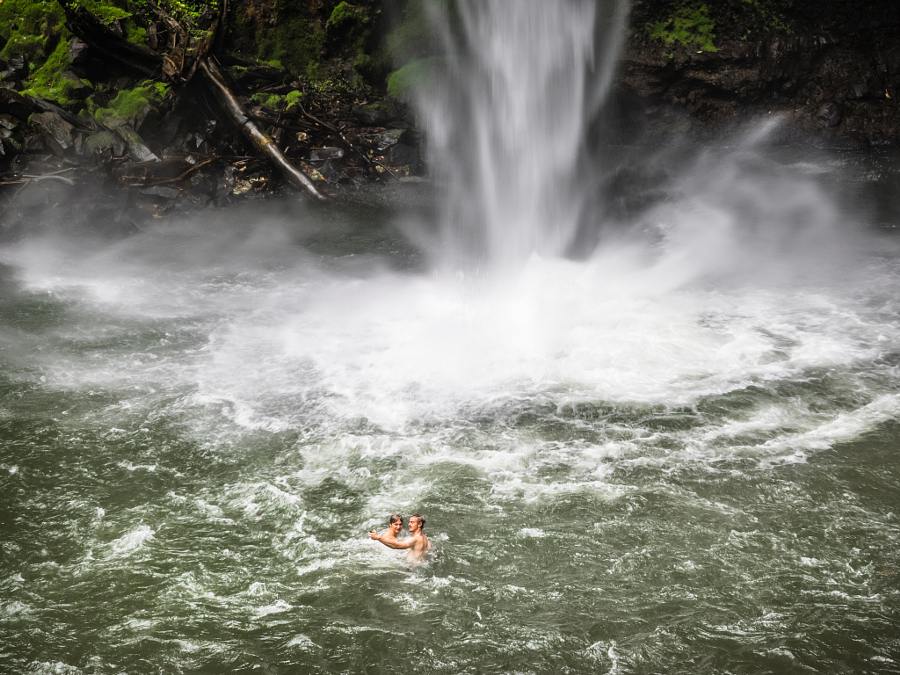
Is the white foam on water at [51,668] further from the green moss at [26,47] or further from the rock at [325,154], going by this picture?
the green moss at [26,47]

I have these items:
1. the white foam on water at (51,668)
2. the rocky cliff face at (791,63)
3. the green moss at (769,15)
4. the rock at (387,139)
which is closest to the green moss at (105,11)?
the rock at (387,139)

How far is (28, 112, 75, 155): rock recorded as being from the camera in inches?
671

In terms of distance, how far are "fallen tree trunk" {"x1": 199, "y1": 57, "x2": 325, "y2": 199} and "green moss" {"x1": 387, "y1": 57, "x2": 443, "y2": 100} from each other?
350cm

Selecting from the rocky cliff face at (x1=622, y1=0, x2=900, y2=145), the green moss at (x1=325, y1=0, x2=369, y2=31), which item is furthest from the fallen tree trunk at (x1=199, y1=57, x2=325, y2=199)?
the rocky cliff face at (x1=622, y1=0, x2=900, y2=145)

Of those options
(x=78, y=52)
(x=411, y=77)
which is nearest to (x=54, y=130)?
(x=78, y=52)

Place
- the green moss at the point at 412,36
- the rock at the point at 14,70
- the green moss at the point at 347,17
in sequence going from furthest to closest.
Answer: the green moss at the point at 347,17
the green moss at the point at 412,36
the rock at the point at 14,70

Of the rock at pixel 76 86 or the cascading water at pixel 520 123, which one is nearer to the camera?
the cascading water at pixel 520 123

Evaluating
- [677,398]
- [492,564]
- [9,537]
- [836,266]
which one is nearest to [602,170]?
[836,266]

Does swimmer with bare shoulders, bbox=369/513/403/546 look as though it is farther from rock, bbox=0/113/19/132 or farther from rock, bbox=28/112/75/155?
rock, bbox=0/113/19/132

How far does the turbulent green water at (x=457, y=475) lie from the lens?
5.54 m

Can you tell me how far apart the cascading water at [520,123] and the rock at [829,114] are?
5.21 m

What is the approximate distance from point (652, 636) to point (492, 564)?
1.43 metres

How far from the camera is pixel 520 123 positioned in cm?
1669

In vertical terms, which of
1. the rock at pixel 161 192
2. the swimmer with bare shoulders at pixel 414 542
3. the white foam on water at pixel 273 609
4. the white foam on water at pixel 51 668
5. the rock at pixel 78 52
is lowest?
the white foam on water at pixel 51 668
